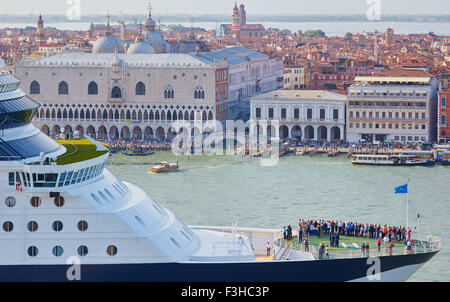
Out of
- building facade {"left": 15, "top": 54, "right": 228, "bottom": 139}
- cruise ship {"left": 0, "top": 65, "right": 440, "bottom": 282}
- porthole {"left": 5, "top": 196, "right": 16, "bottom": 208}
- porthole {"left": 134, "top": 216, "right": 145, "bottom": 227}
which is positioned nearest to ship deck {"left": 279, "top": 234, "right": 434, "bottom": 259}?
cruise ship {"left": 0, "top": 65, "right": 440, "bottom": 282}

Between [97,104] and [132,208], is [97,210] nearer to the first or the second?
[132,208]

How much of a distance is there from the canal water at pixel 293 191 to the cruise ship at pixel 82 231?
3.38 meters

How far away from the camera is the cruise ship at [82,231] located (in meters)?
A: 11.2

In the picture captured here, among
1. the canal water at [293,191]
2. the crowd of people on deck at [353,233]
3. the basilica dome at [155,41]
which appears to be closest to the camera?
→ the crowd of people on deck at [353,233]

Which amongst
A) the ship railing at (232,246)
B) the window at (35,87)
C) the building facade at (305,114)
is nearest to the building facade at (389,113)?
the building facade at (305,114)

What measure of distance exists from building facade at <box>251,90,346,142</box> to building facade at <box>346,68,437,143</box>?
43cm

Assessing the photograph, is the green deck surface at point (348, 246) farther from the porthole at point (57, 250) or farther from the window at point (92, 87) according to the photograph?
the window at point (92, 87)

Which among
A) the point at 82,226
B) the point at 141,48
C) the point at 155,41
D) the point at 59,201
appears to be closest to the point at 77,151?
the point at 59,201

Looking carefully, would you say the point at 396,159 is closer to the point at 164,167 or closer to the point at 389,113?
the point at 389,113

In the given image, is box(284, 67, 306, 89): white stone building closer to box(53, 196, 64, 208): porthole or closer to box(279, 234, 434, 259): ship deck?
box(279, 234, 434, 259): ship deck

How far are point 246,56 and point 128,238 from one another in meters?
30.4

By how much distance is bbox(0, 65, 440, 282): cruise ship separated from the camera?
11.2m
